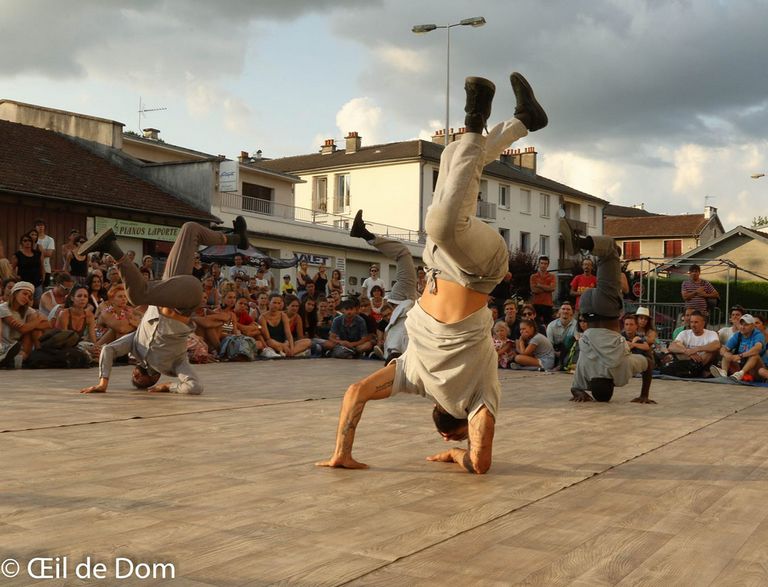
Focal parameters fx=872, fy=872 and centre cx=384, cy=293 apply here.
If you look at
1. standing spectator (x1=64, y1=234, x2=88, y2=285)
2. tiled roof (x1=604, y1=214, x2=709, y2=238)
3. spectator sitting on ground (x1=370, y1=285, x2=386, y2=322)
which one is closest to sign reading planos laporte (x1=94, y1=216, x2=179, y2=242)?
standing spectator (x1=64, y1=234, x2=88, y2=285)

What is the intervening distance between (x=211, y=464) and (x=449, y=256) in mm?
1745

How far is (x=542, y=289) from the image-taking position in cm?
1600

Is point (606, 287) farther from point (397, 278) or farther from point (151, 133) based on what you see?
point (151, 133)

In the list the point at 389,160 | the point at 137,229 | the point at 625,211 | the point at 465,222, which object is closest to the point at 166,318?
the point at 465,222

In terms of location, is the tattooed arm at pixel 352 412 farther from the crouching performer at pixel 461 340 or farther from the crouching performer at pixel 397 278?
the crouching performer at pixel 397 278

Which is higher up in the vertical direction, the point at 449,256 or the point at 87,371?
the point at 449,256

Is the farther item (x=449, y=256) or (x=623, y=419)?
(x=623, y=419)

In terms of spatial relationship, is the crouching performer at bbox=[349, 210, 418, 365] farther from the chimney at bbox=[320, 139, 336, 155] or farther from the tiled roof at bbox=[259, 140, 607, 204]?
the chimney at bbox=[320, 139, 336, 155]

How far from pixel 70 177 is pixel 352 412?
905 inches

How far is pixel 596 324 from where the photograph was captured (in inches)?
371

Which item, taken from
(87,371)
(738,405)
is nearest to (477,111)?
(738,405)

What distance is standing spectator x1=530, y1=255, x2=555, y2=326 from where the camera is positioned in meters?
16.0

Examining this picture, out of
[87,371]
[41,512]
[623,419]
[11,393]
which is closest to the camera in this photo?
[41,512]

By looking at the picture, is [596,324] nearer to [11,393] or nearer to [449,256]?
[449,256]
